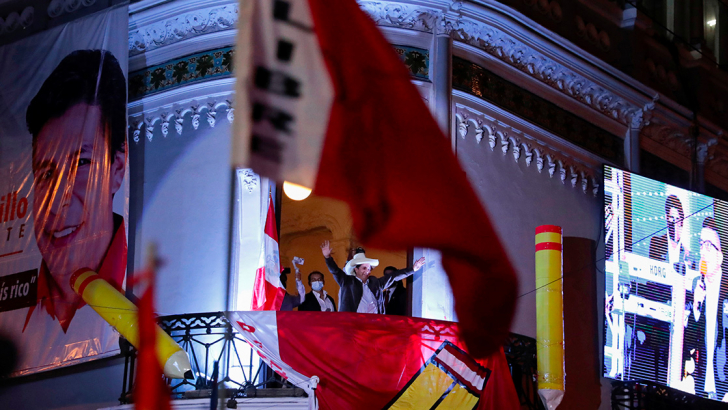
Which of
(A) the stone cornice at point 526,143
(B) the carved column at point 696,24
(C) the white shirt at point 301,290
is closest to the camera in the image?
(C) the white shirt at point 301,290

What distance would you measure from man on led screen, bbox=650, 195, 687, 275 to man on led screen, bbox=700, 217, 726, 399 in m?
0.34

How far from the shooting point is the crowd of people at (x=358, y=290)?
8.89 metres

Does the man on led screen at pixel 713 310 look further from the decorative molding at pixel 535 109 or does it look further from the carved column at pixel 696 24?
the carved column at pixel 696 24

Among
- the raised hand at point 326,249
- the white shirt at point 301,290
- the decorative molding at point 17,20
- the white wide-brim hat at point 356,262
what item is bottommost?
the white shirt at point 301,290

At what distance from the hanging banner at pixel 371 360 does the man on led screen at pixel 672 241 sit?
340cm

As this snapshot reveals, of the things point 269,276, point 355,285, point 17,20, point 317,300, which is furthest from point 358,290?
point 17,20

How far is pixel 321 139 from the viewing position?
5594 mm

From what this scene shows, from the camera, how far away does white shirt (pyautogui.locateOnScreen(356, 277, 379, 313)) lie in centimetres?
886

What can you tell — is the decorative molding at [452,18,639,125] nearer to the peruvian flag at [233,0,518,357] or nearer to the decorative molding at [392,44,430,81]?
the decorative molding at [392,44,430,81]

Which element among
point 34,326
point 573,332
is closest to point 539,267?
point 573,332

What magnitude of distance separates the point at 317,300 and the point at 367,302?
47 centimetres

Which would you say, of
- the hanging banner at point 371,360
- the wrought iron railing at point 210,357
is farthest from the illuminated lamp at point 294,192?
the wrought iron railing at point 210,357

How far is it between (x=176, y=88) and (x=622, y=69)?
17.2 ft

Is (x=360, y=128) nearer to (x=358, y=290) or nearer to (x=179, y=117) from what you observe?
(x=358, y=290)
